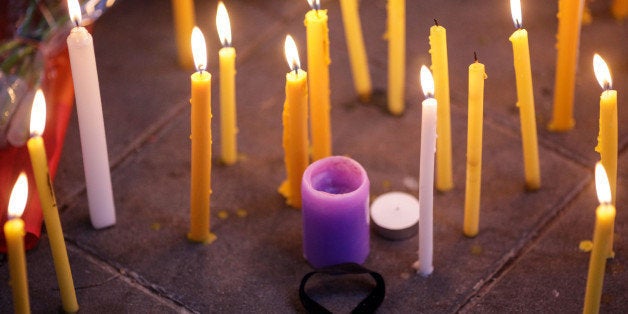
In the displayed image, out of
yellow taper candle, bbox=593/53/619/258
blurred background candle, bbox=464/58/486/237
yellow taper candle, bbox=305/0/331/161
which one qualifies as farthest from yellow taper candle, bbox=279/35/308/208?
yellow taper candle, bbox=593/53/619/258

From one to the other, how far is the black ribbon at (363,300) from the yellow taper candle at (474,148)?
22 centimetres

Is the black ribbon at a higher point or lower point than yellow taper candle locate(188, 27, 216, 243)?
lower

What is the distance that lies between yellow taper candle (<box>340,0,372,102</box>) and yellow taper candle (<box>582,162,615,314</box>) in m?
0.78

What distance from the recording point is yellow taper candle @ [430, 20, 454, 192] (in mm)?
1532

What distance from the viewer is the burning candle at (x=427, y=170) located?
137 centimetres

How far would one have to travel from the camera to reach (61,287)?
1.47 meters

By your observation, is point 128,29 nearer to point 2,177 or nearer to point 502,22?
point 2,177

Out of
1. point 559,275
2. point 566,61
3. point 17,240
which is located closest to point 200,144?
point 17,240

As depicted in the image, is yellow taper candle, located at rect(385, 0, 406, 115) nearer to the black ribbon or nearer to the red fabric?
the black ribbon

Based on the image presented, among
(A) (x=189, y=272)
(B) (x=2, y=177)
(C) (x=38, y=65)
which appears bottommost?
(A) (x=189, y=272)

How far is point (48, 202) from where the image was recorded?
1358 mm

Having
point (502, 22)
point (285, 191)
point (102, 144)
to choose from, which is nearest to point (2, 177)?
point (102, 144)

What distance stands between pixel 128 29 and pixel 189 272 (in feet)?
2.78

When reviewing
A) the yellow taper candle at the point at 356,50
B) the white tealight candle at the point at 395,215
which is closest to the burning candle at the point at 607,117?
the white tealight candle at the point at 395,215
